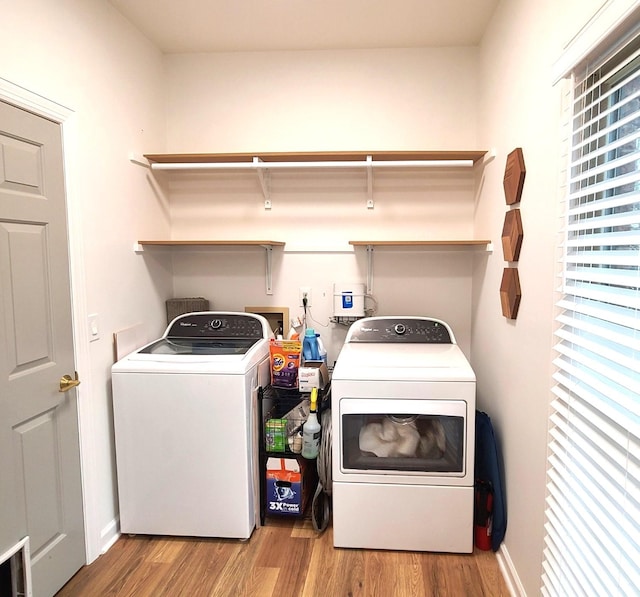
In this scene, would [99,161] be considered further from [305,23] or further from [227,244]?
[305,23]

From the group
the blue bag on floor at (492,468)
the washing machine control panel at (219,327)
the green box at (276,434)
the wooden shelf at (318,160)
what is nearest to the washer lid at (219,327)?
the washing machine control panel at (219,327)

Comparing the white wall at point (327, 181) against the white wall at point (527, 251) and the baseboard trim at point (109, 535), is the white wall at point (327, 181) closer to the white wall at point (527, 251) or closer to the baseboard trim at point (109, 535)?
the white wall at point (527, 251)

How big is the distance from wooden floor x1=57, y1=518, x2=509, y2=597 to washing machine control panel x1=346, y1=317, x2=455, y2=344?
3.45ft

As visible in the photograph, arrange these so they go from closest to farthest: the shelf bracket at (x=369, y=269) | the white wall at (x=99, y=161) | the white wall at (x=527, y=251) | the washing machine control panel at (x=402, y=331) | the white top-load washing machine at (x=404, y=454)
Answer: the white wall at (x=527, y=251)
the white wall at (x=99, y=161)
the white top-load washing machine at (x=404, y=454)
the washing machine control panel at (x=402, y=331)
the shelf bracket at (x=369, y=269)

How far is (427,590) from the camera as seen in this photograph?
1878mm

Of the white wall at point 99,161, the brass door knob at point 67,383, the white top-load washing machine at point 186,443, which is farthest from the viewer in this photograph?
the white top-load washing machine at point 186,443

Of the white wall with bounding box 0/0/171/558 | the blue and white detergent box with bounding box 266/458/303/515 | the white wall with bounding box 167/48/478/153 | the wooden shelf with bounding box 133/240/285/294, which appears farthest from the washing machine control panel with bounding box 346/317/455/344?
the white wall with bounding box 0/0/171/558

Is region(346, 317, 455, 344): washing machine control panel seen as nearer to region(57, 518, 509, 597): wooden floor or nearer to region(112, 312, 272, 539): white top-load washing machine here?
region(112, 312, 272, 539): white top-load washing machine

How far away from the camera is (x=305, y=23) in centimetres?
238

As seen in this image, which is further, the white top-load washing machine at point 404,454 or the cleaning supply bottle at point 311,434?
the cleaning supply bottle at point 311,434

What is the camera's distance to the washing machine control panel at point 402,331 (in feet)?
8.45

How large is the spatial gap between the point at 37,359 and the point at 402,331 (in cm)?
178

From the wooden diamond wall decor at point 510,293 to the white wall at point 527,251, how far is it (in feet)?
0.14

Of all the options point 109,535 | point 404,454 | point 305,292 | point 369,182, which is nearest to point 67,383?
point 109,535
